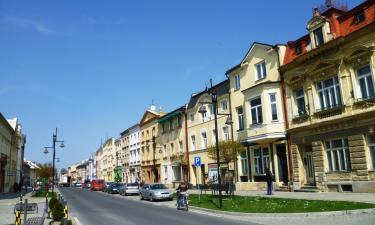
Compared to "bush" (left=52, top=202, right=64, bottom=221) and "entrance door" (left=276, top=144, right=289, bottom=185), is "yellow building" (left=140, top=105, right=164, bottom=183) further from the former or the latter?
"bush" (left=52, top=202, right=64, bottom=221)

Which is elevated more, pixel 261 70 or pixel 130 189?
pixel 261 70

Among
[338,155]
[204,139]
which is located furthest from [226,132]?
[338,155]

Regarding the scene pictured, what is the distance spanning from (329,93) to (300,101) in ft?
10.2

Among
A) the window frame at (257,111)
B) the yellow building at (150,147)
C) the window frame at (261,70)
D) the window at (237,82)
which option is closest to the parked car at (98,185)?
the yellow building at (150,147)

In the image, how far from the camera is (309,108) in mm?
26453

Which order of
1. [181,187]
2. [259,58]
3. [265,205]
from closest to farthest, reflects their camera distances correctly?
1. [265,205]
2. [181,187]
3. [259,58]

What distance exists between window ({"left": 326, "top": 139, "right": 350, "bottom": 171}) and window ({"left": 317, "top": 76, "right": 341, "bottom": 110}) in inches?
94.0

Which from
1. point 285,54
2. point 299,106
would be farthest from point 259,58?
point 299,106

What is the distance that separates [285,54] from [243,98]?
19.1ft

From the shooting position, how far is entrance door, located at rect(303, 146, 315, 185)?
88.8 ft

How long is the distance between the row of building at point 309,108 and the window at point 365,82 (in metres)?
0.06

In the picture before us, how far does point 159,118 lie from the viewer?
180 ft

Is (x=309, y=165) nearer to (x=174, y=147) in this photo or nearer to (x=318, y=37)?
(x=318, y=37)

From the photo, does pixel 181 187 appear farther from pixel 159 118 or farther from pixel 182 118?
pixel 159 118
